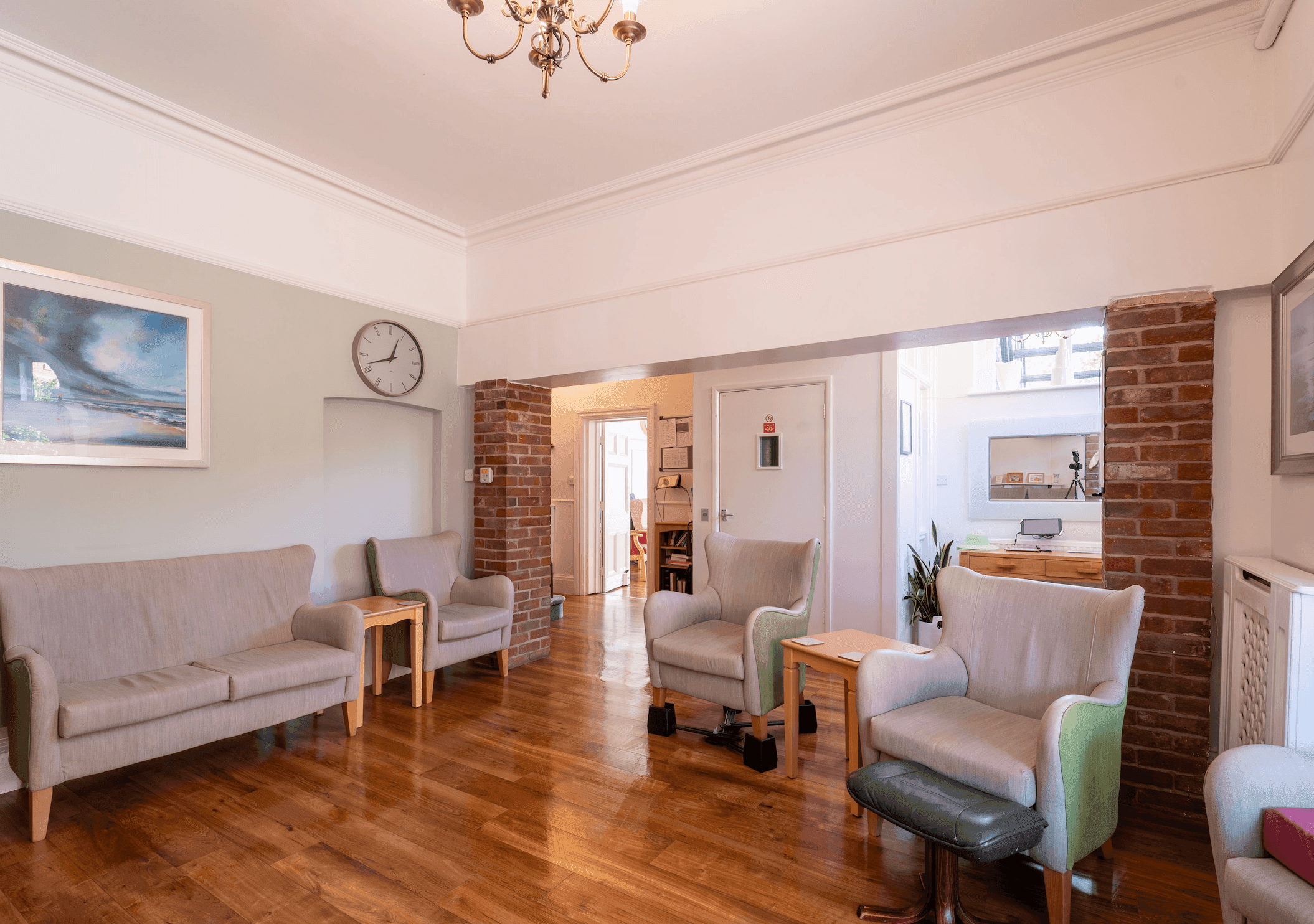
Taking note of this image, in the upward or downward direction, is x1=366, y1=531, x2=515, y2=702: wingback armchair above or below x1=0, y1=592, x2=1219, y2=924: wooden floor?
above

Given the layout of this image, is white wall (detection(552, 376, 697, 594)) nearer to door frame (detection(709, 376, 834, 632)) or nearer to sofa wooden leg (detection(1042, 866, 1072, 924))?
door frame (detection(709, 376, 834, 632))

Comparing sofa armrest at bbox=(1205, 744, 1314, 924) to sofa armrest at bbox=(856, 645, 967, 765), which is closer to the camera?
sofa armrest at bbox=(1205, 744, 1314, 924)

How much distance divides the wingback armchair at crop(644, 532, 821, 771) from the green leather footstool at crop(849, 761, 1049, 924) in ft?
3.59

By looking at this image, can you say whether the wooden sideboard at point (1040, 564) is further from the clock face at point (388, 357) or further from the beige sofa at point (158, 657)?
the beige sofa at point (158, 657)

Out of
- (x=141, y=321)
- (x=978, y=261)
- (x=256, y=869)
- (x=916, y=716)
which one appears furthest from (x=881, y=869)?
(x=141, y=321)

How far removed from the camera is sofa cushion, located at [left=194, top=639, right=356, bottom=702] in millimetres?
3006

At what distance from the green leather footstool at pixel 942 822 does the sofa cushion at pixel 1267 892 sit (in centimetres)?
40

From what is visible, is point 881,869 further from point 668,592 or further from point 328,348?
point 328,348

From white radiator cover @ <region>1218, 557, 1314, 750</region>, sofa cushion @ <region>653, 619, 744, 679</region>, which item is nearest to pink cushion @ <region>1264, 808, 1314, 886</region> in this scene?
white radiator cover @ <region>1218, 557, 1314, 750</region>

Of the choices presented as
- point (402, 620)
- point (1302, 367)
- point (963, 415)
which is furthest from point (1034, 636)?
point (963, 415)

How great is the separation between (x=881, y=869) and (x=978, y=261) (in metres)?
2.61

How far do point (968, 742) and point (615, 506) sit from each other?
6128 mm

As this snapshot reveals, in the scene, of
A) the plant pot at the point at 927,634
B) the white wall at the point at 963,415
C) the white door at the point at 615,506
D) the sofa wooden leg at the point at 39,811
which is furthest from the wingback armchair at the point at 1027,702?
the white door at the point at 615,506

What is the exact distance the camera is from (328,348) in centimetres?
421
